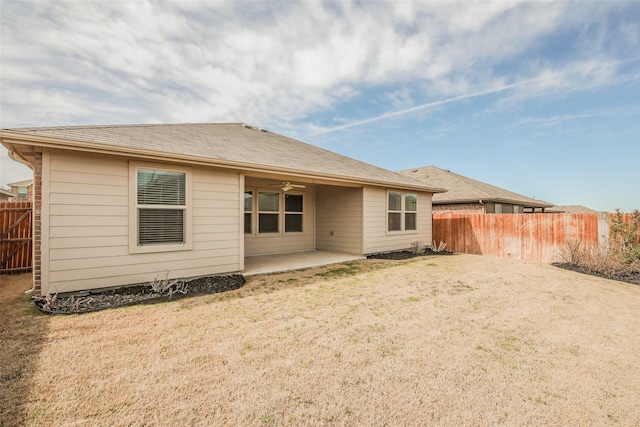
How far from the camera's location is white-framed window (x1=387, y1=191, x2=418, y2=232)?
10.2 meters

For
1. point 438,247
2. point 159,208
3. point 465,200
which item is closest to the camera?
point 159,208

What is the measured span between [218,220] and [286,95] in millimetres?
8730

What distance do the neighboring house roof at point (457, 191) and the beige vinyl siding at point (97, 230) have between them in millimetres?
13043

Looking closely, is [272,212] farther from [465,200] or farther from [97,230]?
[465,200]

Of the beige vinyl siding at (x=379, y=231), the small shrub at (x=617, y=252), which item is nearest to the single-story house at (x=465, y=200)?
the beige vinyl siding at (x=379, y=231)

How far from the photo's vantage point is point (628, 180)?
2003 centimetres

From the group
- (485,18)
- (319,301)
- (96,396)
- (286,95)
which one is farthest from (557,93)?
(96,396)

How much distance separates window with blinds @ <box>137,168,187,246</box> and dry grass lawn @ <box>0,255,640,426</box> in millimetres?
1504

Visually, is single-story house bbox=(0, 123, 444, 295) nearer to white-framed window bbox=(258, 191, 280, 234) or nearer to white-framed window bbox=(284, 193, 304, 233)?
white-framed window bbox=(258, 191, 280, 234)

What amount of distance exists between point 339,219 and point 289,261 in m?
2.58

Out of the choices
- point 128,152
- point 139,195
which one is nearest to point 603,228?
point 139,195

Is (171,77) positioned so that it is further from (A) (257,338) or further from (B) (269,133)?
(A) (257,338)

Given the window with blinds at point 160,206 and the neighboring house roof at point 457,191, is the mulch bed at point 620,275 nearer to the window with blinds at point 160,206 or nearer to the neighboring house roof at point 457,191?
the neighboring house roof at point 457,191

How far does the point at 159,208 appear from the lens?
5.34 meters
